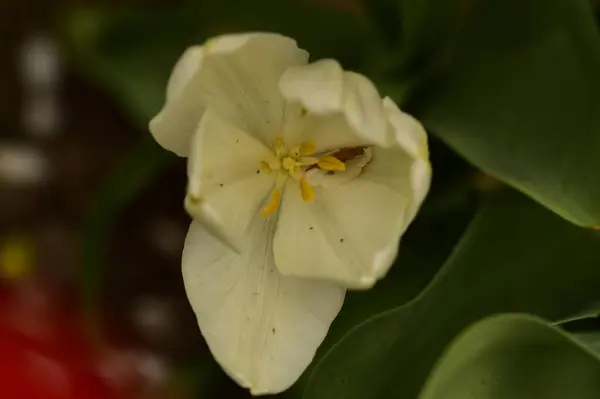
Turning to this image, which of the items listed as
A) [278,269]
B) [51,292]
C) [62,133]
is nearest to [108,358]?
[51,292]

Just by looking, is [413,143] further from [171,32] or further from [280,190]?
[171,32]

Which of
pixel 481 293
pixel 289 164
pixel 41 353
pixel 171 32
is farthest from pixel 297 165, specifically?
pixel 41 353

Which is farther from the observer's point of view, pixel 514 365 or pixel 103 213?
pixel 103 213

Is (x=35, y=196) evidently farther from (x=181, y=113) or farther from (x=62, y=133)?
(x=181, y=113)

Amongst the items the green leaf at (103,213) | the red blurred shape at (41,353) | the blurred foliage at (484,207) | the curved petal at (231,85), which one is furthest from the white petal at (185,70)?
the red blurred shape at (41,353)

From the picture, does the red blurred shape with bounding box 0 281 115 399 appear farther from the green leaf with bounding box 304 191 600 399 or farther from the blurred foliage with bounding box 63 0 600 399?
the green leaf with bounding box 304 191 600 399

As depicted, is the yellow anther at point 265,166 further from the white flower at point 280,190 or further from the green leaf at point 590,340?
the green leaf at point 590,340
